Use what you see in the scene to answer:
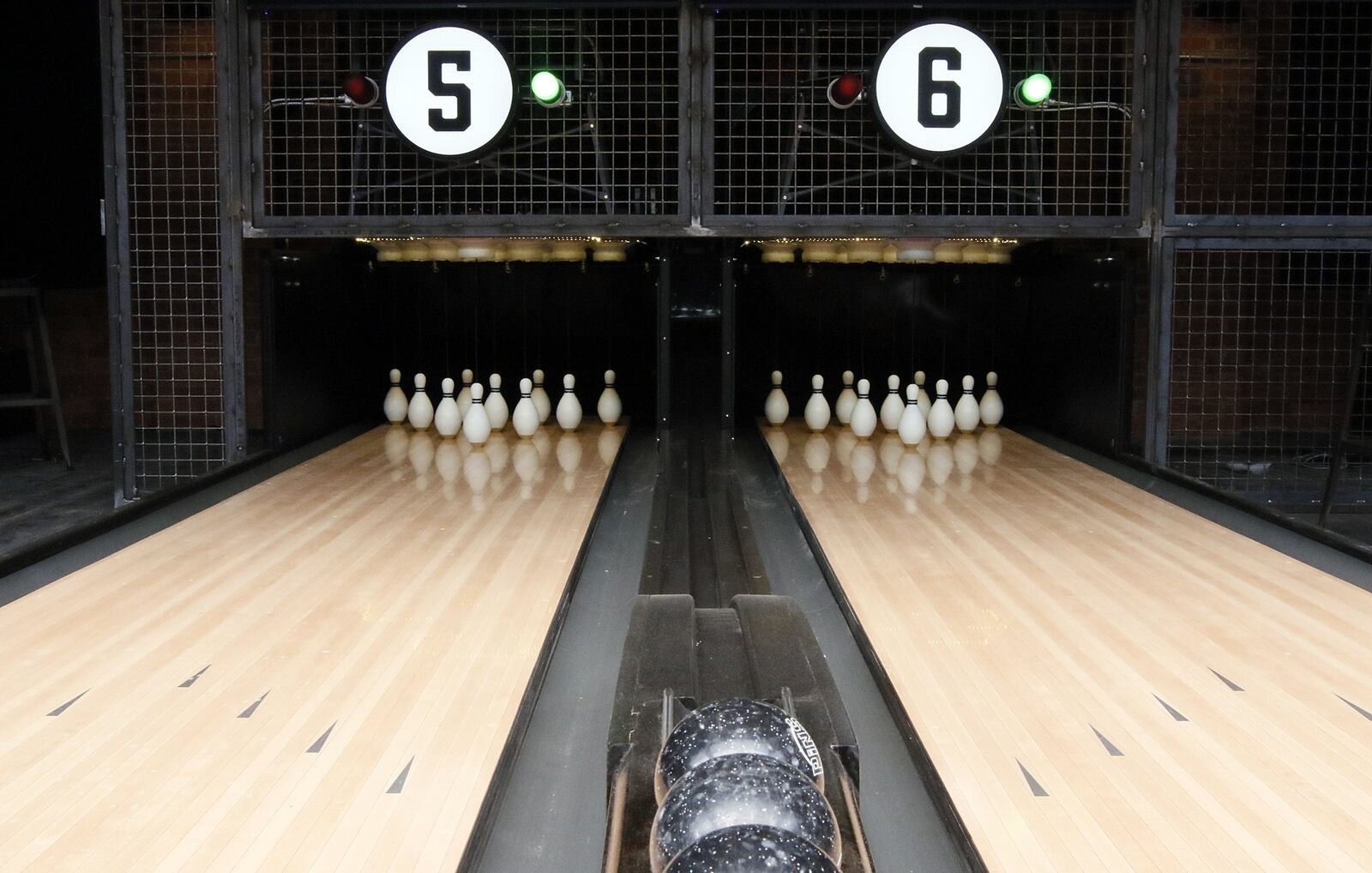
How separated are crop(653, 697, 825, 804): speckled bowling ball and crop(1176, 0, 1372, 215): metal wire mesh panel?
452cm

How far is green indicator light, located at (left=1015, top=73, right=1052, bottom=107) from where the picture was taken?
14.7 feet

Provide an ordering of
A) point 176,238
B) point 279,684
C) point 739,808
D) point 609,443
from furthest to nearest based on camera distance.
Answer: point 176,238, point 609,443, point 279,684, point 739,808

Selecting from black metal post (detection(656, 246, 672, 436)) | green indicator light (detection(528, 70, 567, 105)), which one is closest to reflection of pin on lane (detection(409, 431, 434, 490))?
black metal post (detection(656, 246, 672, 436))

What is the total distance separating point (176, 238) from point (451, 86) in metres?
2.10

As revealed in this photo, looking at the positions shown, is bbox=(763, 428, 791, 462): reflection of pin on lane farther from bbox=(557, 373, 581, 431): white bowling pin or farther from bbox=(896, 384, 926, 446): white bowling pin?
bbox=(557, 373, 581, 431): white bowling pin

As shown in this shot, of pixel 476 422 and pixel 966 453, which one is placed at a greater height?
pixel 476 422

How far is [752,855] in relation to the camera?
52.1 inches

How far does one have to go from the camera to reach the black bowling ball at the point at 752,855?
4.32 feet

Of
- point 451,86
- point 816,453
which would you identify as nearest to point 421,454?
point 451,86

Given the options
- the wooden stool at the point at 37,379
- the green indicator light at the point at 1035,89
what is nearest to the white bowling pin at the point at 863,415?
the green indicator light at the point at 1035,89

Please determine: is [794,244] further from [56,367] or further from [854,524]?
[56,367]

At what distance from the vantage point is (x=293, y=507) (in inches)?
155

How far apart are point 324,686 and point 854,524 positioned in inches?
72.7

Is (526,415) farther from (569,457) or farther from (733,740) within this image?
(733,740)
